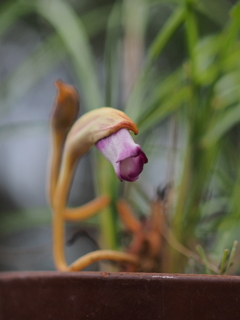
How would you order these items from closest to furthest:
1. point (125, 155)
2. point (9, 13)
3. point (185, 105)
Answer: point (125, 155)
point (185, 105)
point (9, 13)

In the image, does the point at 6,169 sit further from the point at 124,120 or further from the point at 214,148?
the point at 124,120

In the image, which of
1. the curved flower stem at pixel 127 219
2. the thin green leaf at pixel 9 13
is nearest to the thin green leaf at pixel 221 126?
the curved flower stem at pixel 127 219

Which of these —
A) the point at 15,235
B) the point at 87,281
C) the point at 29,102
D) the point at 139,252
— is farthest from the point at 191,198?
the point at 15,235

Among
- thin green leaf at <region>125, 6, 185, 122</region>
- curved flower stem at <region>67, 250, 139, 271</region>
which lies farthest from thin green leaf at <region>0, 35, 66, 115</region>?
curved flower stem at <region>67, 250, 139, 271</region>

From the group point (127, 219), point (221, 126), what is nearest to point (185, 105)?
point (221, 126)

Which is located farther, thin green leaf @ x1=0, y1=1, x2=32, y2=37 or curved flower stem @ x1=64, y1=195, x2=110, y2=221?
thin green leaf @ x1=0, y1=1, x2=32, y2=37

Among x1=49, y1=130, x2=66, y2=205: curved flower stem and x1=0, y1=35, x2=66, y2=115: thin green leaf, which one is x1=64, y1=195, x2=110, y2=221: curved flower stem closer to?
x1=49, y1=130, x2=66, y2=205: curved flower stem

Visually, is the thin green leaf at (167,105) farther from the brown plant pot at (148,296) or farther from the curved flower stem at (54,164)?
the brown plant pot at (148,296)

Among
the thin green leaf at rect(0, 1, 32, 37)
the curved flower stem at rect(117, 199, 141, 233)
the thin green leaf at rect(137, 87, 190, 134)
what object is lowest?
the curved flower stem at rect(117, 199, 141, 233)

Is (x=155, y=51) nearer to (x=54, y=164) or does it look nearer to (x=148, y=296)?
(x=54, y=164)
